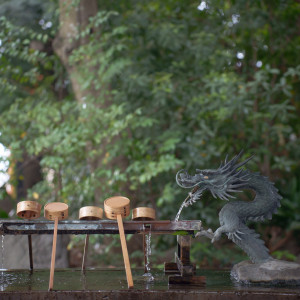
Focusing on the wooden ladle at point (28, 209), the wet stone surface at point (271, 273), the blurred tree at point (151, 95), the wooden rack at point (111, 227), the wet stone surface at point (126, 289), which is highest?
the blurred tree at point (151, 95)

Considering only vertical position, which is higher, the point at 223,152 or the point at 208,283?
the point at 223,152

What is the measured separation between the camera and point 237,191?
342cm

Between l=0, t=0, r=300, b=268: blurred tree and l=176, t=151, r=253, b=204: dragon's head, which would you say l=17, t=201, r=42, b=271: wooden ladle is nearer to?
l=176, t=151, r=253, b=204: dragon's head

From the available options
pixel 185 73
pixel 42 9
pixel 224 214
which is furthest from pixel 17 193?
pixel 224 214

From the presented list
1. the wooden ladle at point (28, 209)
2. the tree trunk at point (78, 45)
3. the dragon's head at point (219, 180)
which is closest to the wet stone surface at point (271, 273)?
the dragon's head at point (219, 180)

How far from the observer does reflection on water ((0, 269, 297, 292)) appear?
3052 mm

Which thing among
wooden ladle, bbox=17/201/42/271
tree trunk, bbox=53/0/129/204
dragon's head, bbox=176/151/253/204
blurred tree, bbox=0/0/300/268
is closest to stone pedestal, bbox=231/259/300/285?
dragon's head, bbox=176/151/253/204

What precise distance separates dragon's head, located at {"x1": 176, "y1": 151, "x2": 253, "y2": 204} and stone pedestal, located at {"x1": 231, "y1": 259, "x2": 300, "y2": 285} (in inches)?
21.6

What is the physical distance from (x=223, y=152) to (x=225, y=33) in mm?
2039

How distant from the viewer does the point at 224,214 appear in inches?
135

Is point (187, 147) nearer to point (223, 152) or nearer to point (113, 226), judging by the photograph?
point (223, 152)

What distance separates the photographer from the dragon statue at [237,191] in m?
3.38

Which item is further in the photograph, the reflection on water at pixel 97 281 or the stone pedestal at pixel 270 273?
the stone pedestal at pixel 270 273

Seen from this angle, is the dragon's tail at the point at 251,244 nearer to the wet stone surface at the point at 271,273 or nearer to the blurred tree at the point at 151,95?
the wet stone surface at the point at 271,273
